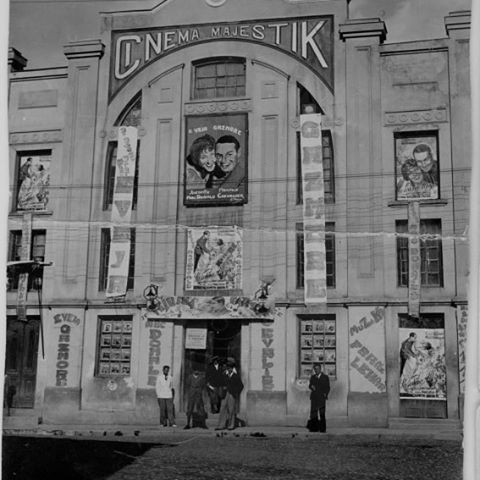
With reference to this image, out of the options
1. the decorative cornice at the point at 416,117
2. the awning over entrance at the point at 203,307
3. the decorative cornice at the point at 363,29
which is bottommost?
the awning over entrance at the point at 203,307

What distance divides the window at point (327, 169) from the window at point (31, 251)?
0.89 meters

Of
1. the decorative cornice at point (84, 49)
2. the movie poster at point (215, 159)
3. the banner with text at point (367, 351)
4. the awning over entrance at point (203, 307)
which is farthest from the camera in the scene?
the decorative cornice at point (84, 49)

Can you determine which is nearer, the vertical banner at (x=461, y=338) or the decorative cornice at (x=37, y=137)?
the vertical banner at (x=461, y=338)

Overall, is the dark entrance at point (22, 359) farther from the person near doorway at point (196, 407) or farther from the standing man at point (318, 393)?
the standing man at point (318, 393)

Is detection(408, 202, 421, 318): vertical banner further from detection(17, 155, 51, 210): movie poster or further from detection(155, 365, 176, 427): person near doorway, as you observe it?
detection(17, 155, 51, 210): movie poster

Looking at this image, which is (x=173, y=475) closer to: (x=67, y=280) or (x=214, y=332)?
(x=214, y=332)

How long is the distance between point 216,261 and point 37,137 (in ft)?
2.57

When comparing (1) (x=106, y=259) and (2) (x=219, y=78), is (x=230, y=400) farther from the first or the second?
(2) (x=219, y=78)

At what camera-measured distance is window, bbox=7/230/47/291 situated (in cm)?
254

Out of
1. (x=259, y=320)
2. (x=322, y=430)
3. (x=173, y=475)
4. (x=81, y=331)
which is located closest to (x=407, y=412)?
(x=322, y=430)

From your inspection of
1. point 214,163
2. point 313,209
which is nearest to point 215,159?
point 214,163

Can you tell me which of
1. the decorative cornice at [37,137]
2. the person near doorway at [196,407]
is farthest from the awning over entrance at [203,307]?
the decorative cornice at [37,137]

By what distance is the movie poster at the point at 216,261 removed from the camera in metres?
2.49

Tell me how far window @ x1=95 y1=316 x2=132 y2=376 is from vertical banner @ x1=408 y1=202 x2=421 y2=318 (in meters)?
0.93
